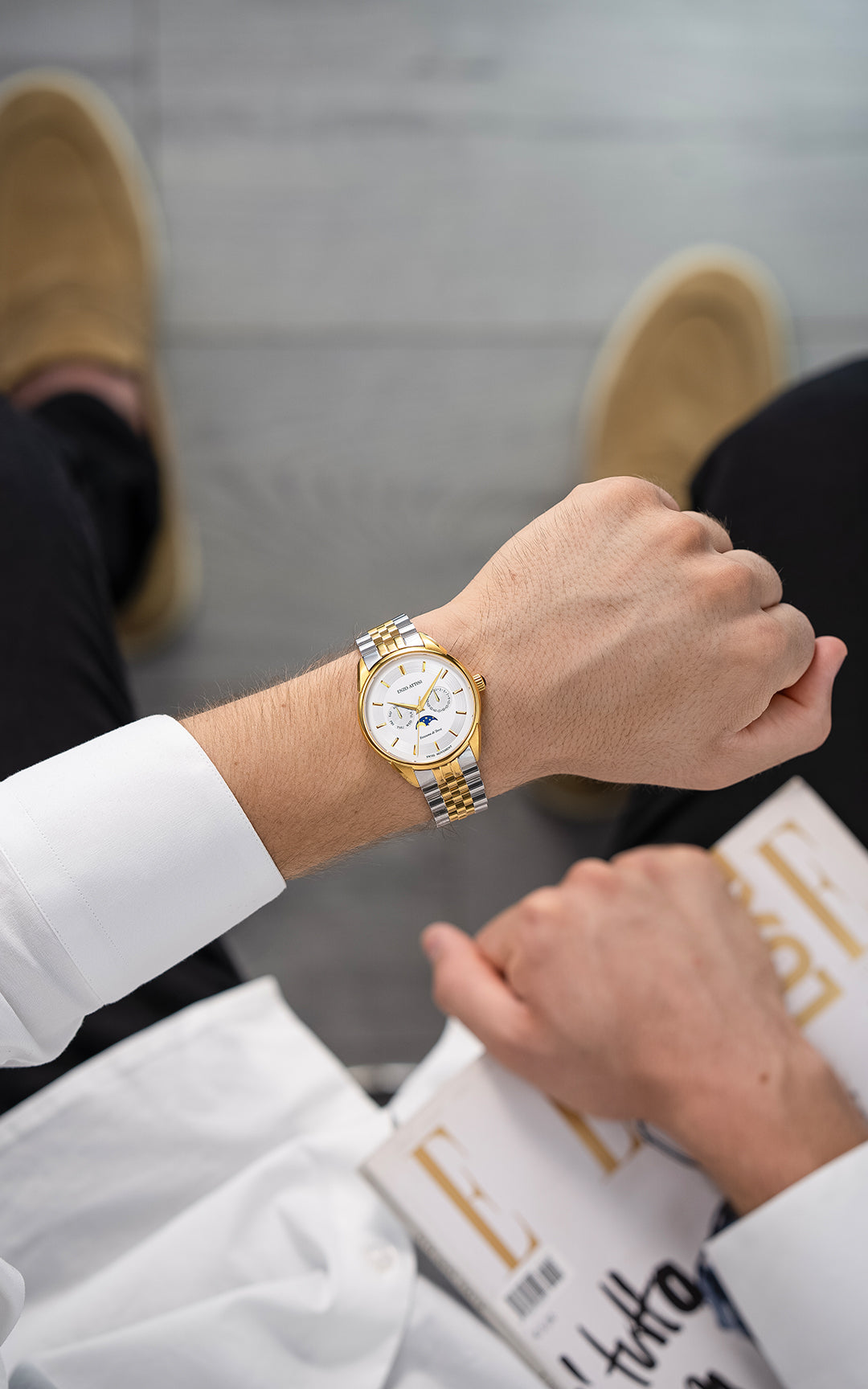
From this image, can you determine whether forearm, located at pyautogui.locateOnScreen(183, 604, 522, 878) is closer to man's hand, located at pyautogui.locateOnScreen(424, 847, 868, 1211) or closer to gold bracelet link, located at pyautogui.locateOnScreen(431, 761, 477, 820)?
gold bracelet link, located at pyautogui.locateOnScreen(431, 761, 477, 820)

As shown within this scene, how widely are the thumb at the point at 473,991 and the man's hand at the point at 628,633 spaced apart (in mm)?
209

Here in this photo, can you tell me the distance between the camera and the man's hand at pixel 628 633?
56 centimetres

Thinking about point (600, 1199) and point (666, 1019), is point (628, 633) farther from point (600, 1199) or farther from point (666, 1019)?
point (600, 1199)

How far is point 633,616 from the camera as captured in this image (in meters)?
0.57

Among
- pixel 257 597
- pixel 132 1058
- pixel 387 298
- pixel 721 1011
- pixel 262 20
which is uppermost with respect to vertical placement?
pixel 262 20

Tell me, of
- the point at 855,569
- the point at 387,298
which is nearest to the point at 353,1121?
the point at 855,569

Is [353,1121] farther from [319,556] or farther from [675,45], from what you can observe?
[675,45]

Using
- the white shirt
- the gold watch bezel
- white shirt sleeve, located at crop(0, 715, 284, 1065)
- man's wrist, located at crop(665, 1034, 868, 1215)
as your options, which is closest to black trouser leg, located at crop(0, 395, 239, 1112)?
the white shirt

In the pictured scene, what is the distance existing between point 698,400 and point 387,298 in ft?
1.46

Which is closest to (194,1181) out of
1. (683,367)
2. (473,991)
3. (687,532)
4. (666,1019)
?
(473,991)

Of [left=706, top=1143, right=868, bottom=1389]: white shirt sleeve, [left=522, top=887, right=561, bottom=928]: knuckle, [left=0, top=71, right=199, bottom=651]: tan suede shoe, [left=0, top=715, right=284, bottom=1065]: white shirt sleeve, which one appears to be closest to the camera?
[left=0, top=715, right=284, bottom=1065]: white shirt sleeve

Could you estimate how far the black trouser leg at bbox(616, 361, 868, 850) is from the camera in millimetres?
763

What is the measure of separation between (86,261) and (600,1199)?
1.27 meters

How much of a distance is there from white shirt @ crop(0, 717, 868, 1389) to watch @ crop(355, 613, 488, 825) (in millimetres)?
100
